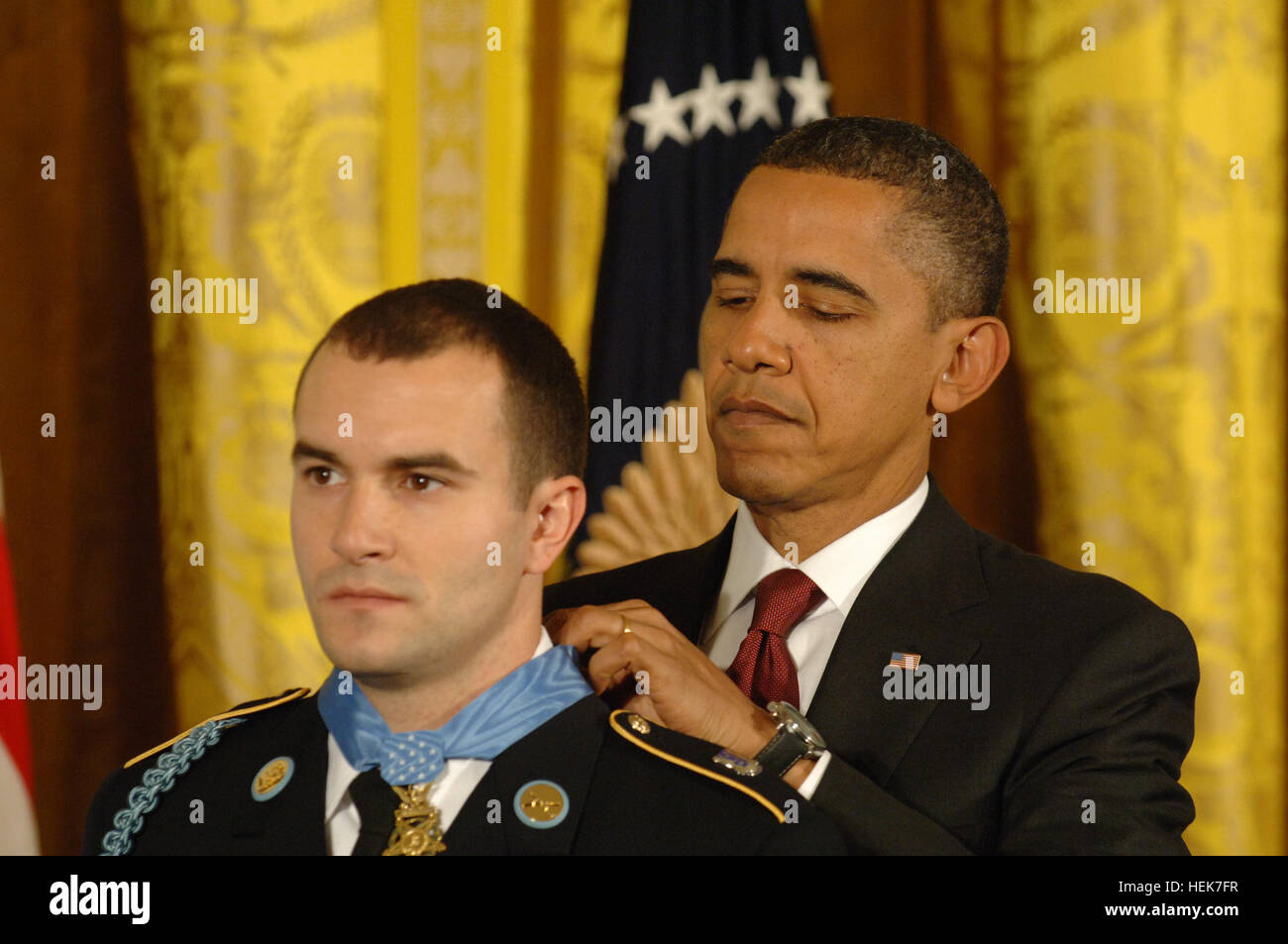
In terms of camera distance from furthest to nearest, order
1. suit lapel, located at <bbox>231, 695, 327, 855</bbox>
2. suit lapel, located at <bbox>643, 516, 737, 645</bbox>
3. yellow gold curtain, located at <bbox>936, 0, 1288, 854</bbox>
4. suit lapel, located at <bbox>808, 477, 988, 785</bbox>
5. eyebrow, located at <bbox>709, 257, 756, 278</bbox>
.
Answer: yellow gold curtain, located at <bbox>936, 0, 1288, 854</bbox>
suit lapel, located at <bbox>643, 516, 737, 645</bbox>
eyebrow, located at <bbox>709, 257, 756, 278</bbox>
suit lapel, located at <bbox>808, 477, 988, 785</bbox>
suit lapel, located at <bbox>231, 695, 327, 855</bbox>

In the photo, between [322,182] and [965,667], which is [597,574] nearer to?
[965,667]

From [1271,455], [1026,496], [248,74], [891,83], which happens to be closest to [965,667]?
[1026,496]

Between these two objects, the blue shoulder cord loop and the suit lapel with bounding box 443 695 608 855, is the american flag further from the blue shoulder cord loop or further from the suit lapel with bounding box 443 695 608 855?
the blue shoulder cord loop

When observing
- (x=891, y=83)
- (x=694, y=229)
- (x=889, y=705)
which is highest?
(x=891, y=83)

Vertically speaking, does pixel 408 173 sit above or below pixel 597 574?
above

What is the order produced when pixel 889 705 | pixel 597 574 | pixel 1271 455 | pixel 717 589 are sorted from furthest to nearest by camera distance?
pixel 1271 455 < pixel 597 574 < pixel 717 589 < pixel 889 705

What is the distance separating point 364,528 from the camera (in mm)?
1396

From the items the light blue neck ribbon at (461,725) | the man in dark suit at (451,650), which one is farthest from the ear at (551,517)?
the light blue neck ribbon at (461,725)

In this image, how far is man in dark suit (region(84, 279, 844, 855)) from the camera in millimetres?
1412

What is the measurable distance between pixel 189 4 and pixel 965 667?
6.78 ft

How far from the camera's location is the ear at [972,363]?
2.06m

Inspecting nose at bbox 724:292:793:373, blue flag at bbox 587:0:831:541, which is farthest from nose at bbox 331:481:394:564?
blue flag at bbox 587:0:831:541

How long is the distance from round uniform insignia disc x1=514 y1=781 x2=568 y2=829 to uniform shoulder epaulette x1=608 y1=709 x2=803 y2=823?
106 mm

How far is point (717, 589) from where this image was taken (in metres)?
2.18
